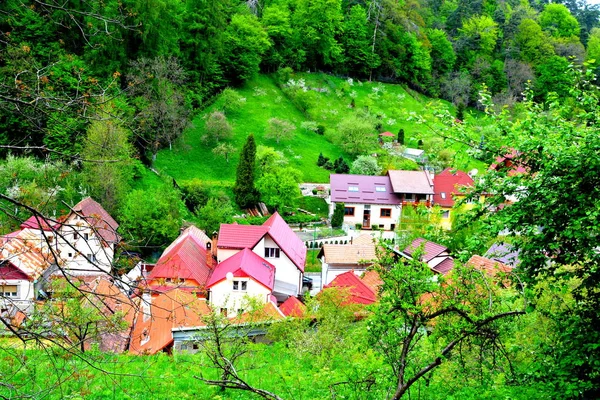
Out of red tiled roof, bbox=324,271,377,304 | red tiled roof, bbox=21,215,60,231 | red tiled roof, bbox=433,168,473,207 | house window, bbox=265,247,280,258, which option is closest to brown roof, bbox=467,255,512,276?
red tiled roof, bbox=324,271,377,304

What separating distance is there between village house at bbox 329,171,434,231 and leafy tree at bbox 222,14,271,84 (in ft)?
52.6

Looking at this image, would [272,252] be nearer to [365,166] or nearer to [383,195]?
[383,195]

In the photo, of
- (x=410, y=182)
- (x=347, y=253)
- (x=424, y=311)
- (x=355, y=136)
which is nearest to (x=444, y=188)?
(x=410, y=182)

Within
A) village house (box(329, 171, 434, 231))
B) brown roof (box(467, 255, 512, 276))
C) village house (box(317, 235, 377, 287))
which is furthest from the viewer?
village house (box(329, 171, 434, 231))

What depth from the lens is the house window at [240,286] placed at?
65.9 ft

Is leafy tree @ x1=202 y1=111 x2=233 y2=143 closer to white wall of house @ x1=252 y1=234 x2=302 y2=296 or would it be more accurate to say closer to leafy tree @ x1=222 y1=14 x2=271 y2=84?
leafy tree @ x1=222 y1=14 x2=271 y2=84

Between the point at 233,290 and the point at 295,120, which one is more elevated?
the point at 295,120

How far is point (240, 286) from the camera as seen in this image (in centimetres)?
2009

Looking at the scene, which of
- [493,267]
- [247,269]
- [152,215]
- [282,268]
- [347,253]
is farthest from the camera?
[152,215]

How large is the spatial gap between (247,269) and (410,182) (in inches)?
684

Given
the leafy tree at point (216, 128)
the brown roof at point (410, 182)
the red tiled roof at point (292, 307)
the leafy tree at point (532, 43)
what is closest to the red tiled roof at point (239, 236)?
the red tiled roof at point (292, 307)

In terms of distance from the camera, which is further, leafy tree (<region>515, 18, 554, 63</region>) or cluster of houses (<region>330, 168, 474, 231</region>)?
leafy tree (<region>515, 18, 554, 63</region>)

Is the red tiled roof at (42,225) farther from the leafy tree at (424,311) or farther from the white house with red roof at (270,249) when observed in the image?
the white house with red roof at (270,249)

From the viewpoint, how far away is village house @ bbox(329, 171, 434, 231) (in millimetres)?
33625
